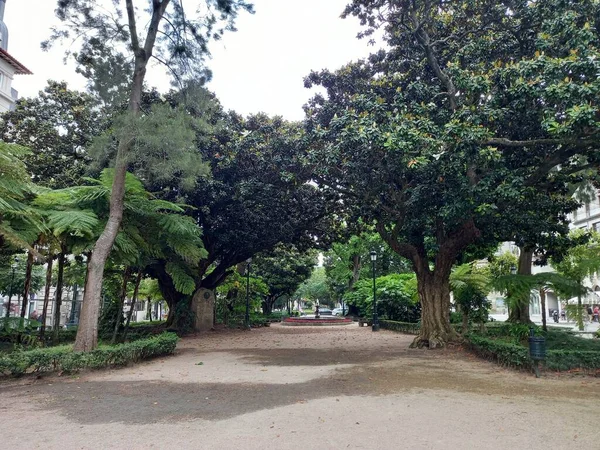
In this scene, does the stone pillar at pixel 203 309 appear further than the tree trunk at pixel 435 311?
Yes

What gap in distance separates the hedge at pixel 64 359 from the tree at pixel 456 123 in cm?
721

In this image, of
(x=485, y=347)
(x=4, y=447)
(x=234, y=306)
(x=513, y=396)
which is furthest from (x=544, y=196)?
(x=234, y=306)

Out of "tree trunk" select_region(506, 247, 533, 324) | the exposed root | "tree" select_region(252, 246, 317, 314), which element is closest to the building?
"tree" select_region(252, 246, 317, 314)

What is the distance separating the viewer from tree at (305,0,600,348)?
30.4 feet

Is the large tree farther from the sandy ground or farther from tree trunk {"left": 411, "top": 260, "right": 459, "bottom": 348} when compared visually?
tree trunk {"left": 411, "top": 260, "right": 459, "bottom": 348}

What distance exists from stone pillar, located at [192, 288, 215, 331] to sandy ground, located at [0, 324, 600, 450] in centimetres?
1205

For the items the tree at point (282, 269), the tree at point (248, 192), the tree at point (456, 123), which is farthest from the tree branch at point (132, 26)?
the tree at point (282, 269)

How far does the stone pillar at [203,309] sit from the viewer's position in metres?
22.7

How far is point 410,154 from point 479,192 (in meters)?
1.92

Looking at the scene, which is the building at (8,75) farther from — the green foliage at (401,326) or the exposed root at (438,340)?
the exposed root at (438,340)

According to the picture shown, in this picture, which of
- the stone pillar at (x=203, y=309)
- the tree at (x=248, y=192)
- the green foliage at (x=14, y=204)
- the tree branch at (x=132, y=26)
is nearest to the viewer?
the green foliage at (x=14, y=204)

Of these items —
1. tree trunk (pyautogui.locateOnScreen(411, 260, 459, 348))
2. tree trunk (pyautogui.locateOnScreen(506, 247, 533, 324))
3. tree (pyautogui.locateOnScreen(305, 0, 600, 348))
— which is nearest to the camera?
tree (pyautogui.locateOnScreen(305, 0, 600, 348))

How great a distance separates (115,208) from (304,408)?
6918 millimetres

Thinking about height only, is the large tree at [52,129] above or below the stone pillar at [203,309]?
above
